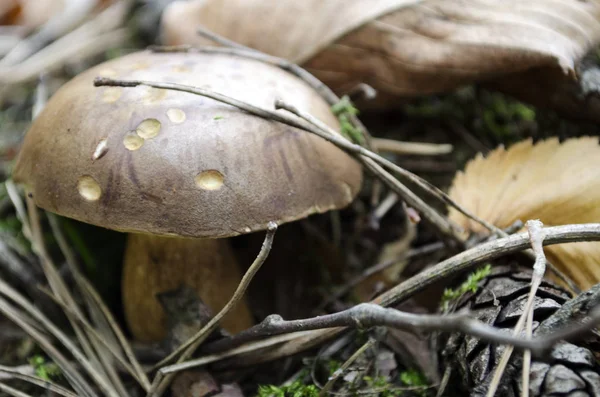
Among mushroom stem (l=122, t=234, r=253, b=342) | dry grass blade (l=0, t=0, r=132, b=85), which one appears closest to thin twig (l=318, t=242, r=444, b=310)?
mushroom stem (l=122, t=234, r=253, b=342)

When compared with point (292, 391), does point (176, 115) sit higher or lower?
higher

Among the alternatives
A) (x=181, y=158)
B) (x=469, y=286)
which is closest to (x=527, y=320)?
(x=469, y=286)

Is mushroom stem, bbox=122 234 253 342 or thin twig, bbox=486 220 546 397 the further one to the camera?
mushroom stem, bbox=122 234 253 342

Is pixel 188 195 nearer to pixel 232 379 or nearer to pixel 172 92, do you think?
pixel 172 92

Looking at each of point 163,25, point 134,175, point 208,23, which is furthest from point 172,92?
point 163,25

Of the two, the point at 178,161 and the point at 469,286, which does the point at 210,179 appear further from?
the point at 469,286

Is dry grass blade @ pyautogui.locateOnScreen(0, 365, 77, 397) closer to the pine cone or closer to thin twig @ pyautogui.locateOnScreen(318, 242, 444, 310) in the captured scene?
thin twig @ pyautogui.locateOnScreen(318, 242, 444, 310)

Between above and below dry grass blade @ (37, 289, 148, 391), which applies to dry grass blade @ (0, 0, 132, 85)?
above
